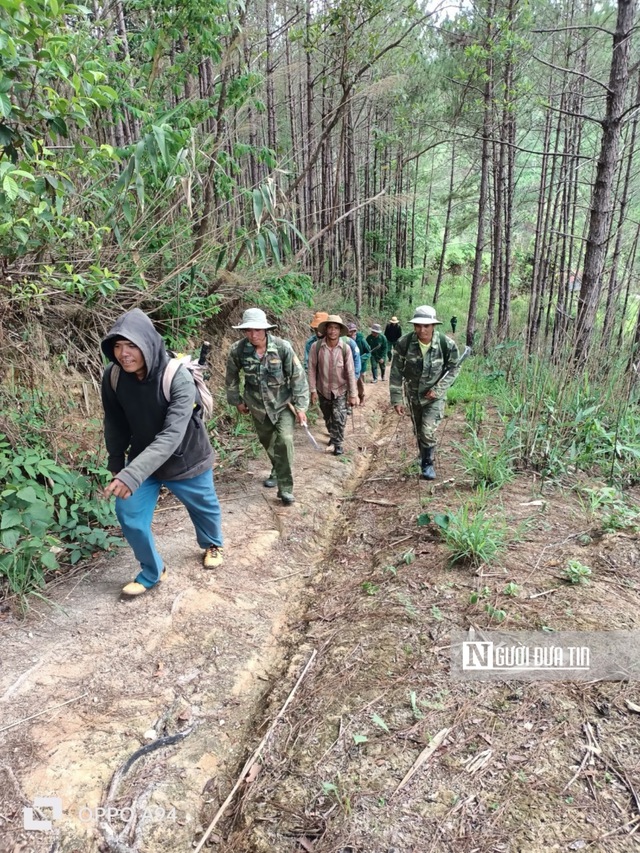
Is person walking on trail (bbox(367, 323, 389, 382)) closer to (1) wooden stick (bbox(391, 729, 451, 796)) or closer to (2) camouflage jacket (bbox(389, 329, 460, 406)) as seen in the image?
(2) camouflage jacket (bbox(389, 329, 460, 406))

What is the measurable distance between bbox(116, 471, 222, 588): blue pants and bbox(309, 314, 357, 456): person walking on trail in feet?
8.37

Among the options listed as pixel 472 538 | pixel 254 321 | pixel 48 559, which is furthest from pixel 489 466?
pixel 48 559

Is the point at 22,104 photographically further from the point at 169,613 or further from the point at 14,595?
the point at 169,613

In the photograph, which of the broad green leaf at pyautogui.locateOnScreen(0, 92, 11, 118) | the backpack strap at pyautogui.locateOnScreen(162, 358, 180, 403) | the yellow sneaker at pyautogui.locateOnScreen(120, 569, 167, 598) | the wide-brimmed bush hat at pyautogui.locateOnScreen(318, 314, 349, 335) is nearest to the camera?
the broad green leaf at pyautogui.locateOnScreen(0, 92, 11, 118)

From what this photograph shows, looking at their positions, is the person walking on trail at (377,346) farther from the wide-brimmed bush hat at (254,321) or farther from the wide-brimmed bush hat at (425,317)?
the wide-brimmed bush hat at (254,321)

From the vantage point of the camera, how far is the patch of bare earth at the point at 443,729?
69.5 inches

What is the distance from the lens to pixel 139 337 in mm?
2607

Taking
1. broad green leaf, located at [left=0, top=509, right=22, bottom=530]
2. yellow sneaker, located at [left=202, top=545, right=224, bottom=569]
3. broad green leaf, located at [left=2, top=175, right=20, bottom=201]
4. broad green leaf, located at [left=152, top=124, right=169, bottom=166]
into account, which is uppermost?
broad green leaf, located at [left=152, top=124, right=169, bottom=166]

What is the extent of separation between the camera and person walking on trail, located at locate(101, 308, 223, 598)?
8.62ft

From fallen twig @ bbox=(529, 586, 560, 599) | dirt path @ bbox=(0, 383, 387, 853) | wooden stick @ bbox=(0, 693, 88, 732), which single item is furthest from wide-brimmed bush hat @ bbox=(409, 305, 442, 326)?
wooden stick @ bbox=(0, 693, 88, 732)

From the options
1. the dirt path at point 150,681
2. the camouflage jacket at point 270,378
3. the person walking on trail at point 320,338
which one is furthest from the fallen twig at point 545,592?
the person walking on trail at point 320,338

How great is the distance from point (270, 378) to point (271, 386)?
3.0 inches

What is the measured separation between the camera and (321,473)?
5.51m
